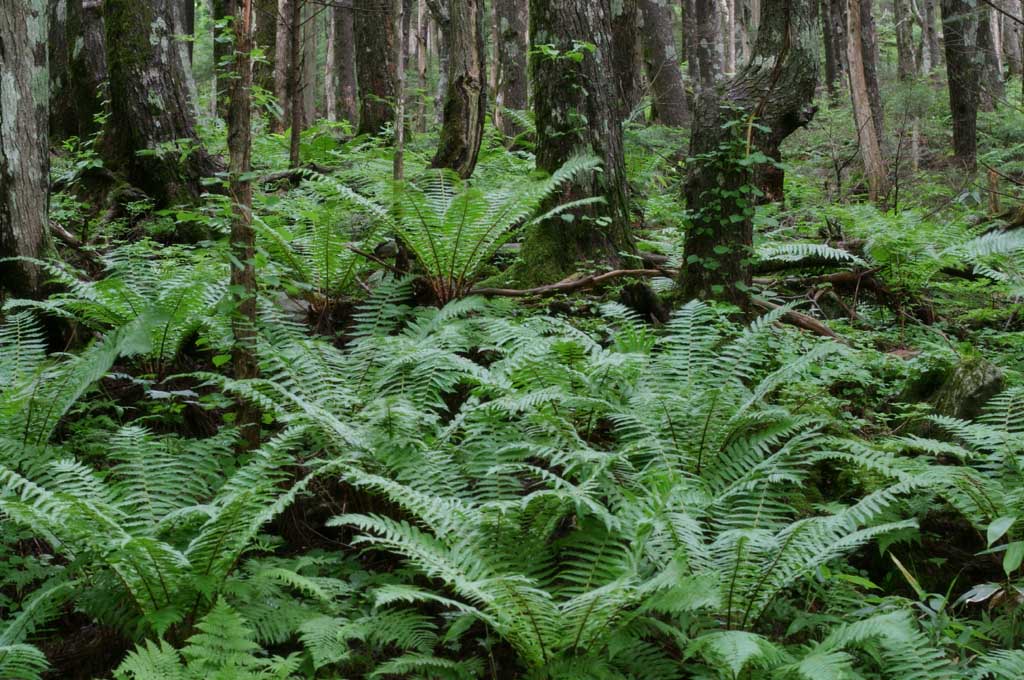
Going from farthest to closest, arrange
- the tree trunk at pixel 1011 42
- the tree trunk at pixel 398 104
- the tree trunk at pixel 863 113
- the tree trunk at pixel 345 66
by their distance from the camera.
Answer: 1. the tree trunk at pixel 1011 42
2. the tree trunk at pixel 345 66
3. the tree trunk at pixel 863 113
4. the tree trunk at pixel 398 104

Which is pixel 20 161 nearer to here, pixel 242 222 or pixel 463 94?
pixel 242 222

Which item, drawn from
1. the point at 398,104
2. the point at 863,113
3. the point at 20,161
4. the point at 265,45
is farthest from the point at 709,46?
the point at 20,161

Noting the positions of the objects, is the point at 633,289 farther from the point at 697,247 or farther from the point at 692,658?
→ the point at 692,658

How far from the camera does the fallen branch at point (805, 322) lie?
5141 millimetres

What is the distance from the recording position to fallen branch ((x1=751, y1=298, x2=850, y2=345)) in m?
5.14

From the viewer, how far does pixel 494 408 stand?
359 centimetres

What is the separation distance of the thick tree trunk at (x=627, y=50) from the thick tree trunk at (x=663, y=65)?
1.95 ft

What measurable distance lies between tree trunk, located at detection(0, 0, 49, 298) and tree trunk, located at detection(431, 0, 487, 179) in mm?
2806

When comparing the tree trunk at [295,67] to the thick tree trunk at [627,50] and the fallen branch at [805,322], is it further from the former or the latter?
the thick tree trunk at [627,50]

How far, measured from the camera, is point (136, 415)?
4.32m

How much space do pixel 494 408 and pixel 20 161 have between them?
11.1ft

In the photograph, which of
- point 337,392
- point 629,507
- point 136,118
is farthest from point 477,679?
point 136,118

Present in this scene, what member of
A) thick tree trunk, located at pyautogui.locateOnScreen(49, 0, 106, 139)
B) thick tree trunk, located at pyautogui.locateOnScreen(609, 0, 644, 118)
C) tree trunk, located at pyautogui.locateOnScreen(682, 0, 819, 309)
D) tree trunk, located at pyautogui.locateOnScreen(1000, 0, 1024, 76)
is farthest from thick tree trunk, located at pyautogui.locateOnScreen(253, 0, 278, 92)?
tree trunk, located at pyautogui.locateOnScreen(1000, 0, 1024, 76)

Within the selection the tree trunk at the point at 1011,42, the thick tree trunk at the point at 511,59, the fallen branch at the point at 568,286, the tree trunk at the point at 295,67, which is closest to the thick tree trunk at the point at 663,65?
the thick tree trunk at the point at 511,59
